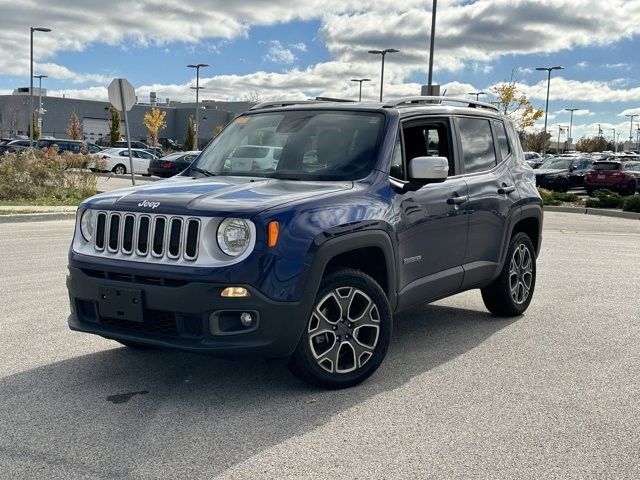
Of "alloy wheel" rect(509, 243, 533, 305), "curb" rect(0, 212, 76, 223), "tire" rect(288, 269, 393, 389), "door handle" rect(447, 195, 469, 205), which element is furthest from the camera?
"curb" rect(0, 212, 76, 223)

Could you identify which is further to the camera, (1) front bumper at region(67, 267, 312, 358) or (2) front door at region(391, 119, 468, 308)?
(2) front door at region(391, 119, 468, 308)

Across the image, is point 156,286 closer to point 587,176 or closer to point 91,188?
point 91,188

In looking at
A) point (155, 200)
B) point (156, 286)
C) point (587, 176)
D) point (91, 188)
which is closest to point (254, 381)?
point (156, 286)

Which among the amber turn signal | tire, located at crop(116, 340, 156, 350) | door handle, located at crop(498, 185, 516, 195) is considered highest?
door handle, located at crop(498, 185, 516, 195)

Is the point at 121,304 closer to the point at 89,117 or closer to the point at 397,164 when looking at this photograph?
the point at 397,164

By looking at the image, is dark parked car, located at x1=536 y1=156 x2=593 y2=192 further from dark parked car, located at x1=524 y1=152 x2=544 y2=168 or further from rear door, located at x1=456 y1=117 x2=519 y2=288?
rear door, located at x1=456 y1=117 x2=519 y2=288

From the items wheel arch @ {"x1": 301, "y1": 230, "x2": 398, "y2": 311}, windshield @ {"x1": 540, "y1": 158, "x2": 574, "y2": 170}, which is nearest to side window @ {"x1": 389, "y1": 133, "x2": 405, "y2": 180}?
wheel arch @ {"x1": 301, "y1": 230, "x2": 398, "y2": 311}

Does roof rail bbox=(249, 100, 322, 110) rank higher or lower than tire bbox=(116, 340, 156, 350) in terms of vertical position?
higher

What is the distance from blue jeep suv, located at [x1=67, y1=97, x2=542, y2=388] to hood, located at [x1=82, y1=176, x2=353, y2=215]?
13 millimetres

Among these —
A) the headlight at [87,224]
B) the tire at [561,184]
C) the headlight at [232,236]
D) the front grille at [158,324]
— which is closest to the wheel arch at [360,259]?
the headlight at [232,236]

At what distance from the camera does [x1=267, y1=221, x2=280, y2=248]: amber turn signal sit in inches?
163

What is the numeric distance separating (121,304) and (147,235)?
44 cm

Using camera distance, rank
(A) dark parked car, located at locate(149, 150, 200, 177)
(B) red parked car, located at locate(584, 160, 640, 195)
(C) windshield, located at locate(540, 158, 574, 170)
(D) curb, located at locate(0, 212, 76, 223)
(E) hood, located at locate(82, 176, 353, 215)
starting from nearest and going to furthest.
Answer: (E) hood, located at locate(82, 176, 353, 215)
(D) curb, located at locate(0, 212, 76, 223)
(B) red parked car, located at locate(584, 160, 640, 195)
(C) windshield, located at locate(540, 158, 574, 170)
(A) dark parked car, located at locate(149, 150, 200, 177)

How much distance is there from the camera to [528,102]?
156 ft
